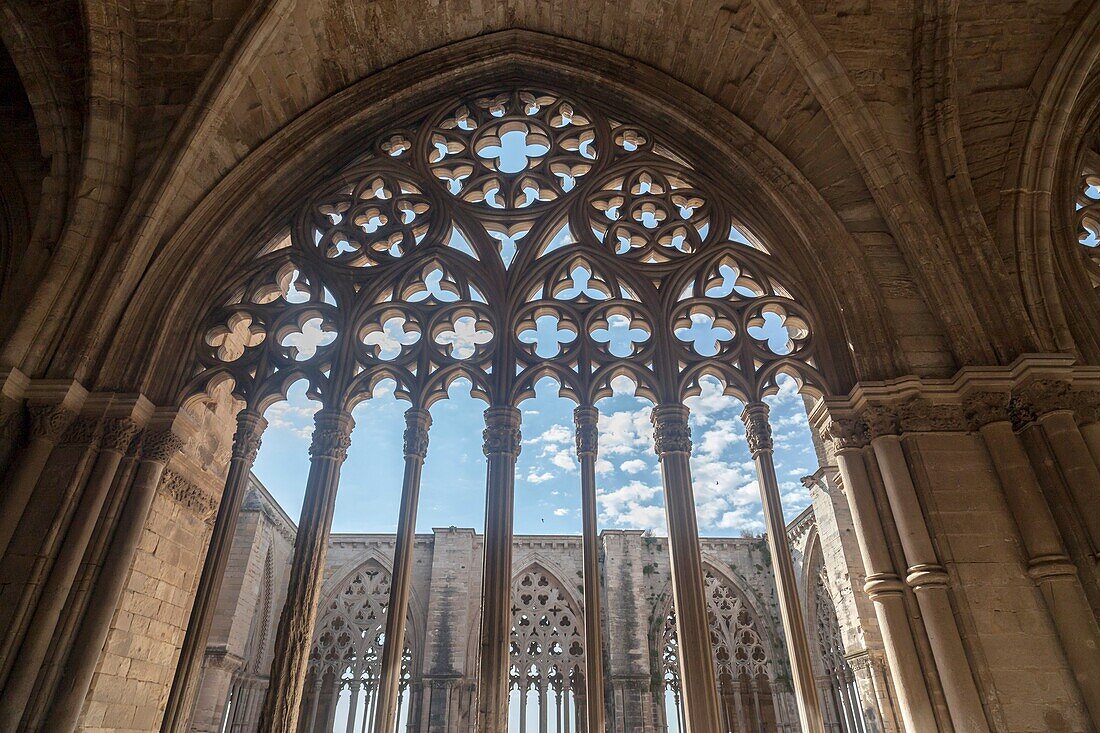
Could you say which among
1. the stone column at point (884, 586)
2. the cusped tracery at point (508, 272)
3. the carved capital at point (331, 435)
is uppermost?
the cusped tracery at point (508, 272)

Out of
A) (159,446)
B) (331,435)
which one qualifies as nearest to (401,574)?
(331,435)

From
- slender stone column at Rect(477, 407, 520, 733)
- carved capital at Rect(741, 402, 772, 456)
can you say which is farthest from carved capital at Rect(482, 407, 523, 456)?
carved capital at Rect(741, 402, 772, 456)

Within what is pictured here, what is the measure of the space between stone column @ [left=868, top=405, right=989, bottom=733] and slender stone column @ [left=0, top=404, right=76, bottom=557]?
7836 millimetres

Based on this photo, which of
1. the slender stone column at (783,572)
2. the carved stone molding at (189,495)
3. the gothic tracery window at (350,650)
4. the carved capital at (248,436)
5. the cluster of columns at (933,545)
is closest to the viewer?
the cluster of columns at (933,545)

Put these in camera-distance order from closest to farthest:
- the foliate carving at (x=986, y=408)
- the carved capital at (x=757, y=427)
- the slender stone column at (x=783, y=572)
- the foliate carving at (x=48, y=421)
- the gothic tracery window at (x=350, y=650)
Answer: the slender stone column at (x=783, y=572)
the foliate carving at (x=986, y=408)
the foliate carving at (x=48, y=421)
the carved capital at (x=757, y=427)
the gothic tracery window at (x=350, y=650)

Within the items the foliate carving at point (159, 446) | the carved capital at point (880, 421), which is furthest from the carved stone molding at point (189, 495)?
the carved capital at point (880, 421)

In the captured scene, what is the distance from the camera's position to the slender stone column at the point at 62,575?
5523 mm

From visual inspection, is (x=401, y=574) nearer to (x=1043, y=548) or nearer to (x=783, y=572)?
(x=783, y=572)

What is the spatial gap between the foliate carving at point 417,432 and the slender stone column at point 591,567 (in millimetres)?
1667

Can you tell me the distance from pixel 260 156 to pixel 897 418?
812 cm

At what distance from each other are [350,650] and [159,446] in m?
9.34

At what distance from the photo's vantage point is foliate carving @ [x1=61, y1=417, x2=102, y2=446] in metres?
6.73

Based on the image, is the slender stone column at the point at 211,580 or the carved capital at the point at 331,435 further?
the carved capital at the point at 331,435

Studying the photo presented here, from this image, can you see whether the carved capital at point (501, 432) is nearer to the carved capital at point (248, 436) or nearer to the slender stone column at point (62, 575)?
the carved capital at point (248, 436)
